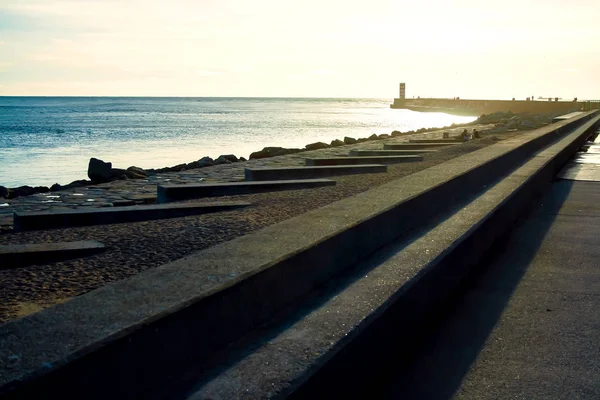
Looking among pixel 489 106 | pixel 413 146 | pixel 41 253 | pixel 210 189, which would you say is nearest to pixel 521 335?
pixel 41 253

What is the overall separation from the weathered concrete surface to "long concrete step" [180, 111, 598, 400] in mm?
149

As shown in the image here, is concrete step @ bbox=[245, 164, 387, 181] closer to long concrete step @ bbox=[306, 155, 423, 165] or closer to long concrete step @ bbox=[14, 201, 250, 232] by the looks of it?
long concrete step @ bbox=[306, 155, 423, 165]

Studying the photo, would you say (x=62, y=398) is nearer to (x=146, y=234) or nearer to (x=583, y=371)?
(x=583, y=371)

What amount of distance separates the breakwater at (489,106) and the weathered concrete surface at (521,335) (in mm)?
68479

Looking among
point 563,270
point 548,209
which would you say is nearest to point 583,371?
point 563,270

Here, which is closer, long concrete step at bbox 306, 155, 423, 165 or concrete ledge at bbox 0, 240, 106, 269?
concrete ledge at bbox 0, 240, 106, 269

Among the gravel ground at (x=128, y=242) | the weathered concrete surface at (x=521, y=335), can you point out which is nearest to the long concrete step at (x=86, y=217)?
the gravel ground at (x=128, y=242)

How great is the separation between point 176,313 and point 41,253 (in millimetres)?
1871

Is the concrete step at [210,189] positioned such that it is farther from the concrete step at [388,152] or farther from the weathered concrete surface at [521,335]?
the concrete step at [388,152]

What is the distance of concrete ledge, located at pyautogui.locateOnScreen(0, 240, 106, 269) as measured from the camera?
3.88 metres

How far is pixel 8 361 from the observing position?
6.50 feet

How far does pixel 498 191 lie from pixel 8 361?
5.75 m

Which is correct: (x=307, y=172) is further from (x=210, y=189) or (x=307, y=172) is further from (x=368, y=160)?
(x=210, y=189)

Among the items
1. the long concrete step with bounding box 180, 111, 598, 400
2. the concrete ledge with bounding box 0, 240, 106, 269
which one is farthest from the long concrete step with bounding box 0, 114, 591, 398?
the concrete ledge with bounding box 0, 240, 106, 269
